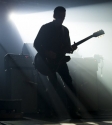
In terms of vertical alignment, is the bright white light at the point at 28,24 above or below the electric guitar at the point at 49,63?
above

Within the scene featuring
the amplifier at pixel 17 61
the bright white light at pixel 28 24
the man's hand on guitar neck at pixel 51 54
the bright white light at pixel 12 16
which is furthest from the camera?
the bright white light at pixel 28 24

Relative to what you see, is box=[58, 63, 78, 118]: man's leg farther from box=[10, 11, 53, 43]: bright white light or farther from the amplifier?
box=[10, 11, 53, 43]: bright white light

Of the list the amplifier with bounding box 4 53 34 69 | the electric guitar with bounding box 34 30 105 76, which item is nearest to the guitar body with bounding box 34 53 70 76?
the electric guitar with bounding box 34 30 105 76

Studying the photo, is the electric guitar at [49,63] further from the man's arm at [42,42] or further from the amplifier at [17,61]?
the amplifier at [17,61]

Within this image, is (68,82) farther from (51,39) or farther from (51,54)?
(51,39)

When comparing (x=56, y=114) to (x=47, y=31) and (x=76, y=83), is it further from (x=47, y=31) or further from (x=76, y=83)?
(x=76, y=83)

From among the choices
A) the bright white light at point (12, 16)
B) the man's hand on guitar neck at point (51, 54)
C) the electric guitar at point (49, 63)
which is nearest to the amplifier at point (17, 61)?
the electric guitar at point (49, 63)

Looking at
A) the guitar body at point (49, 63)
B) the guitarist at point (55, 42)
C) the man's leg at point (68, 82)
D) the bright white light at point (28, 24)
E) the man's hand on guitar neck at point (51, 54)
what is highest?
the bright white light at point (28, 24)

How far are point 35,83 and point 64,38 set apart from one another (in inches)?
54.5

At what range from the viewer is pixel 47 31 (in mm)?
3949

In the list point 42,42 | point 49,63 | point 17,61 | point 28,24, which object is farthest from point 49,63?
point 28,24

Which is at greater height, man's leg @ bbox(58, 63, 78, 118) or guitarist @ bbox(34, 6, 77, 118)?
A: guitarist @ bbox(34, 6, 77, 118)

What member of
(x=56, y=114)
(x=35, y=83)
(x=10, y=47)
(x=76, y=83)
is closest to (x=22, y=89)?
(x=35, y=83)

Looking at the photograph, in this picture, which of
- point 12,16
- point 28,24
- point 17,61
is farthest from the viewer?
point 28,24
